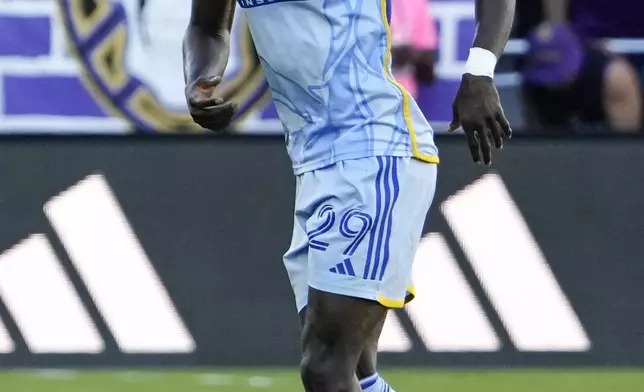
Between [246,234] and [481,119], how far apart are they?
3994 mm

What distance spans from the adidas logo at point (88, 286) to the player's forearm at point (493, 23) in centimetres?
392

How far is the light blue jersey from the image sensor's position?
12.9ft

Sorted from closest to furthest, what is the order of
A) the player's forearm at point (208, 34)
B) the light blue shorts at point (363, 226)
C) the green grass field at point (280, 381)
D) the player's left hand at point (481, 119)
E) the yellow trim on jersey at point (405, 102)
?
the player's left hand at point (481, 119) < the light blue shorts at point (363, 226) < the yellow trim on jersey at point (405, 102) < the player's forearm at point (208, 34) < the green grass field at point (280, 381)

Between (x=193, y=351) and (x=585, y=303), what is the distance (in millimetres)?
1985

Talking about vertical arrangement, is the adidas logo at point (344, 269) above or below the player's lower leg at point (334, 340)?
above

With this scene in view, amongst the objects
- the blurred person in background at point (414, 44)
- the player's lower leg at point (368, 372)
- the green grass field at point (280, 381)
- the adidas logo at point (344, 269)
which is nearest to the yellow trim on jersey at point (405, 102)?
the adidas logo at point (344, 269)

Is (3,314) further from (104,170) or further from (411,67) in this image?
(411,67)

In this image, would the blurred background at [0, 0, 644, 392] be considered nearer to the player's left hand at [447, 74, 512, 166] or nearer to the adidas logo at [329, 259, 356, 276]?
the adidas logo at [329, 259, 356, 276]

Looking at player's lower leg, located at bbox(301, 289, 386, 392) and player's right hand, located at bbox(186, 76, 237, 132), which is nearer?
player's lower leg, located at bbox(301, 289, 386, 392)

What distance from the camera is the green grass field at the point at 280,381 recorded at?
23.1 ft

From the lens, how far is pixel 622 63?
7.58 m

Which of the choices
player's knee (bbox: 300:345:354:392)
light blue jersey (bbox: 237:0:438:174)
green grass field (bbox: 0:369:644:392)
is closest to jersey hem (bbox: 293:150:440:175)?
light blue jersey (bbox: 237:0:438:174)

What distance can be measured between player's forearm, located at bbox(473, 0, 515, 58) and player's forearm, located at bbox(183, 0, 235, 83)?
2.69 ft

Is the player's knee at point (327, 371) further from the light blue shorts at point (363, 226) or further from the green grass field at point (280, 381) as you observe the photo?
the green grass field at point (280, 381)
